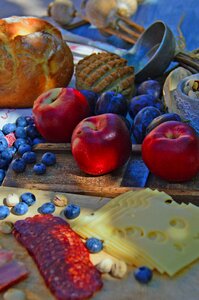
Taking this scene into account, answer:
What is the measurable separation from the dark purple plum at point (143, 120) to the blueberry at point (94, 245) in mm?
489

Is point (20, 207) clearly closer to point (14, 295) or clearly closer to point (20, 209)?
point (20, 209)

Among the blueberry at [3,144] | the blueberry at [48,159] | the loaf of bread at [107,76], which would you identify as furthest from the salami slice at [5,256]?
the loaf of bread at [107,76]

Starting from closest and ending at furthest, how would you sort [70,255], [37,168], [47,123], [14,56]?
1. [70,255]
2. [37,168]
3. [47,123]
4. [14,56]

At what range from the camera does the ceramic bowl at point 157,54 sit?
71.7 inches

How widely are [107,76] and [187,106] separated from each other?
417mm

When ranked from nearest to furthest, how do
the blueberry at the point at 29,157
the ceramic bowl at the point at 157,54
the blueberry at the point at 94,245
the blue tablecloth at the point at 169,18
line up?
1. the blueberry at the point at 94,245
2. the blueberry at the point at 29,157
3. the ceramic bowl at the point at 157,54
4. the blue tablecloth at the point at 169,18

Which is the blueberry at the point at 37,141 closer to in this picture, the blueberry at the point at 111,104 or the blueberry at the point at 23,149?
the blueberry at the point at 23,149

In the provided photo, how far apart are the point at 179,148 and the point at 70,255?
0.43 m

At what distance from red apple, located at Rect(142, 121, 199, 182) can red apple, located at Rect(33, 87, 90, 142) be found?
304 mm

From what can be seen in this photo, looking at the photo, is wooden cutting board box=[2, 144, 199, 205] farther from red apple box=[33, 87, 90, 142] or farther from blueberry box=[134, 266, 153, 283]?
blueberry box=[134, 266, 153, 283]

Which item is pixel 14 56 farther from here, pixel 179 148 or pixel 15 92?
pixel 179 148

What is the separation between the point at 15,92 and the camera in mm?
1727

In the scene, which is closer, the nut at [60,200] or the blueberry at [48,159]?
the nut at [60,200]

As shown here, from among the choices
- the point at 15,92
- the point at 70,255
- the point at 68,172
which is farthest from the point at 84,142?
the point at 15,92
